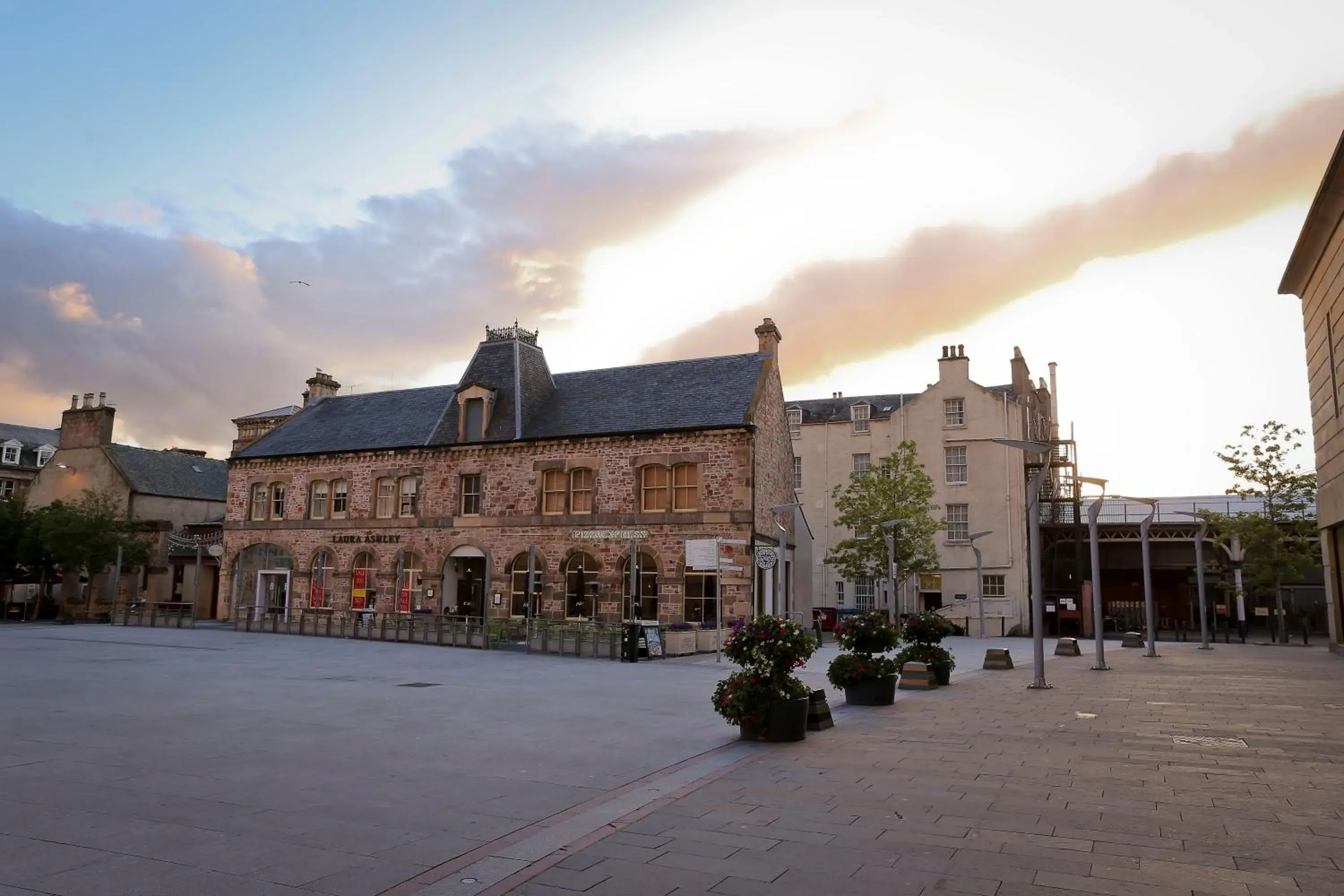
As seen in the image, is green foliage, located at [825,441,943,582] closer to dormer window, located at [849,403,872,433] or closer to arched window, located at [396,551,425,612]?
dormer window, located at [849,403,872,433]

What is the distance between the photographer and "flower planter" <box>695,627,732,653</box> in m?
28.7

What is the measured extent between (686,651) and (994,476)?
2617cm

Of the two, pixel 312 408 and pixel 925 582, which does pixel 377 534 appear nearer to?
pixel 312 408

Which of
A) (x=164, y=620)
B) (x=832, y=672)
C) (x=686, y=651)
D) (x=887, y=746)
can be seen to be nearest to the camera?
(x=887, y=746)

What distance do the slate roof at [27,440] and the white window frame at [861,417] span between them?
181 ft

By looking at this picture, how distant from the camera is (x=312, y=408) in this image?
149 ft

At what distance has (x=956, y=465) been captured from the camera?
4903 centimetres

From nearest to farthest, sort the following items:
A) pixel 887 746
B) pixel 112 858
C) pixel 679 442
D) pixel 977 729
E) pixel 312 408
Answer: pixel 112 858 < pixel 887 746 < pixel 977 729 < pixel 679 442 < pixel 312 408

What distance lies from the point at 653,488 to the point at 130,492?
3212 cm

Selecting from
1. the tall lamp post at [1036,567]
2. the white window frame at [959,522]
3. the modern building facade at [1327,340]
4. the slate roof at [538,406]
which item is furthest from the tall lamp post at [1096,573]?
the white window frame at [959,522]

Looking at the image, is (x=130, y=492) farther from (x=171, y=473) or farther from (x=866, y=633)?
(x=866, y=633)

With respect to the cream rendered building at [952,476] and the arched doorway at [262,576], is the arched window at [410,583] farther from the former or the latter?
the cream rendered building at [952,476]

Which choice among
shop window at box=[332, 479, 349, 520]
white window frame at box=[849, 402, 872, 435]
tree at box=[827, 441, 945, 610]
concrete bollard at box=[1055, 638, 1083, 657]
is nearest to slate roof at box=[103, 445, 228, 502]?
shop window at box=[332, 479, 349, 520]

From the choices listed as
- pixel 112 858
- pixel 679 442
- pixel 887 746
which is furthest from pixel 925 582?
pixel 112 858
